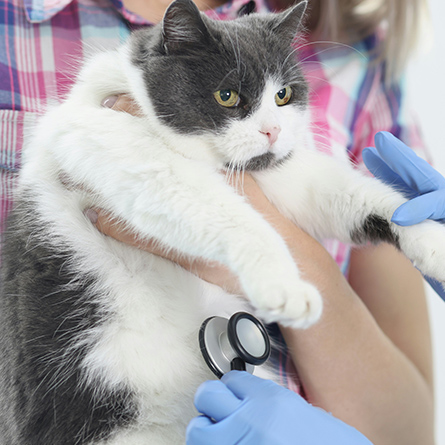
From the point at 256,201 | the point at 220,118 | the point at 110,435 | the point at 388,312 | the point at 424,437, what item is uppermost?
the point at 220,118

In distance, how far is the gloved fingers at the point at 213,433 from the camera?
0.79m

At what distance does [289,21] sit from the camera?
3.43ft

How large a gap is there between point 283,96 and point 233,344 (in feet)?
1.97

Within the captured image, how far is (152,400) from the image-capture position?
87cm

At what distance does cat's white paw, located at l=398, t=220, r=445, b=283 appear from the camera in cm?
86

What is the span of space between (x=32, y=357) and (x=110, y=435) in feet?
0.77

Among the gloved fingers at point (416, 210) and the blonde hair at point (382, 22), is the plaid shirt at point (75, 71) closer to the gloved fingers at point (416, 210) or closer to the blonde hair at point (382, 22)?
the blonde hair at point (382, 22)

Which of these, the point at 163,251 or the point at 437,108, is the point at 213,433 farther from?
the point at 437,108

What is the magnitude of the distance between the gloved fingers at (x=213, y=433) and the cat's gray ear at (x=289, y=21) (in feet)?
2.97

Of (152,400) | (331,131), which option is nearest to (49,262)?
(152,400)

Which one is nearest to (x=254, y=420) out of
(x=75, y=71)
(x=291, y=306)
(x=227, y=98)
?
(x=291, y=306)

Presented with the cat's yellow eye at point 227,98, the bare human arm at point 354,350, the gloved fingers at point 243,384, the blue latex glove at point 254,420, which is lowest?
the bare human arm at point 354,350

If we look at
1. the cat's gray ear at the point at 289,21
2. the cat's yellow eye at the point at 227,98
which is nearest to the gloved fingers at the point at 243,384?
the cat's yellow eye at the point at 227,98

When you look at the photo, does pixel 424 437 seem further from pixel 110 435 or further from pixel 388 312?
pixel 110 435
